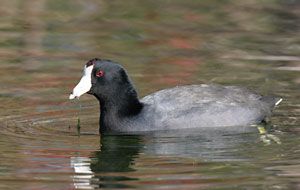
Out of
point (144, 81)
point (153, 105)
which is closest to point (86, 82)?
point (153, 105)

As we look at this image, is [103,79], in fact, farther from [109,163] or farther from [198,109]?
[109,163]

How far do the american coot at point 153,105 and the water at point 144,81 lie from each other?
0.52 feet

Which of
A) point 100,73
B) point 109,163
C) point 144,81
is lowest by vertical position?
point 109,163

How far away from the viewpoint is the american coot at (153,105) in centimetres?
1106

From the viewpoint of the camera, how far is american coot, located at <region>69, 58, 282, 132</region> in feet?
36.3

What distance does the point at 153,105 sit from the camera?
11.2 metres

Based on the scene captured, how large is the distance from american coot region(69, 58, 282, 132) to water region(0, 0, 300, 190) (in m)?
0.16

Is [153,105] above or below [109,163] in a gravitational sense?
above

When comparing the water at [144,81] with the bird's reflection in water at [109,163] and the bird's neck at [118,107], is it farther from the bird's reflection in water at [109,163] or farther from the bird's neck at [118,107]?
the bird's neck at [118,107]

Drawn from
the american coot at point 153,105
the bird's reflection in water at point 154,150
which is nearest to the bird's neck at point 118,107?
the american coot at point 153,105

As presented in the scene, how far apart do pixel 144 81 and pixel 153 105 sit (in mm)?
1965

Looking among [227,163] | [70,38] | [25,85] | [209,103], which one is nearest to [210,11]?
[70,38]

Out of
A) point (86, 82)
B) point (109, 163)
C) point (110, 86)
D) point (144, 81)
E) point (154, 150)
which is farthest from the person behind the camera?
point (144, 81)

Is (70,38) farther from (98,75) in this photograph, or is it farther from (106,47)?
(98,75)
